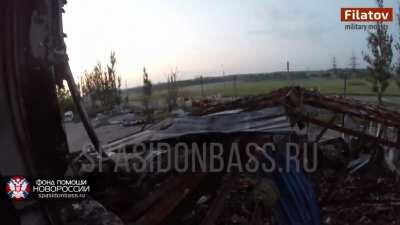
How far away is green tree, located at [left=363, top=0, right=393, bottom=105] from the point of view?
1473 cm

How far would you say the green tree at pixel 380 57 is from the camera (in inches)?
580

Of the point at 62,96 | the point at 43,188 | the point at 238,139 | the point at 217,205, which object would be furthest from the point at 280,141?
the point at 62,96

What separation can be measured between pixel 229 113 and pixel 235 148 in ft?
2.71

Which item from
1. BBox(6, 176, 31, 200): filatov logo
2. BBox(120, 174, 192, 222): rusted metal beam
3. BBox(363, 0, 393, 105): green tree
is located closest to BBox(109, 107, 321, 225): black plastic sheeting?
BBox(120, 174, 192, 222): rusted metal beam

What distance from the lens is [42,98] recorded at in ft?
10.3

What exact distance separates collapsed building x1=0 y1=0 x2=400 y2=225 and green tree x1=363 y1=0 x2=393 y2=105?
937cm

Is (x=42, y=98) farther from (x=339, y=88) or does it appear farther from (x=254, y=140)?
(x=339, y=88)

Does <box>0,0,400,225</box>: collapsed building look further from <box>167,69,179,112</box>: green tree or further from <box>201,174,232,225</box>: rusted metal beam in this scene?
<box>167,69,179,112</box>: green tree

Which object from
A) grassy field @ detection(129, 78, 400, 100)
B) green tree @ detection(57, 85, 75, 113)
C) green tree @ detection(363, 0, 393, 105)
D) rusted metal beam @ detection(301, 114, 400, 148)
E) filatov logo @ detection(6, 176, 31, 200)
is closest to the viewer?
filatov logo @ detection(6, 176, 31, 200)

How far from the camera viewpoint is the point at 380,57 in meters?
15.0

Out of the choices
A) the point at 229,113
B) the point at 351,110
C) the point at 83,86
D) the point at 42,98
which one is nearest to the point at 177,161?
the point at 229,113

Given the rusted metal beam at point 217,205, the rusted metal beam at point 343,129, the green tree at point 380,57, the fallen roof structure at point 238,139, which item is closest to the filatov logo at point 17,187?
the fallen roof structure at point 238,139

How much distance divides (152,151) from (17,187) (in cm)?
155

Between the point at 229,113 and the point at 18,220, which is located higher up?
the point at 229,113
